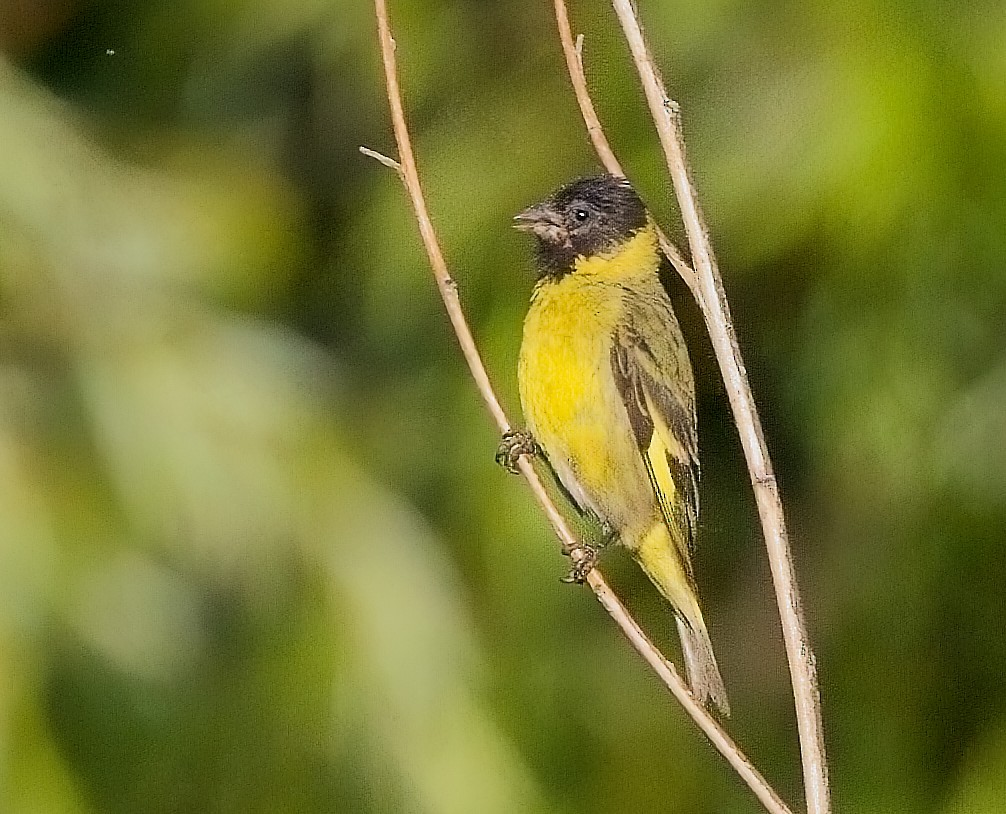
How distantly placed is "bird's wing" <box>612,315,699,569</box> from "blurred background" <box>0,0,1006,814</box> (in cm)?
23

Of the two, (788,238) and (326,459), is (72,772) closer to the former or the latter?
(326,459)

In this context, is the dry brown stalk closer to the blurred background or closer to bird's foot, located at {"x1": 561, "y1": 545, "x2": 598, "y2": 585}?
bird's foot, located at {"x1": 561, "y1": 545, "x2": 598, "y2": 585}

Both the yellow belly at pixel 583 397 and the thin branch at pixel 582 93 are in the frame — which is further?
the yellow belly at pixel 583 397

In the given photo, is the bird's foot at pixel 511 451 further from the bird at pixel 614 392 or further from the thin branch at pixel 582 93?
the thin branch at pixel 582 93

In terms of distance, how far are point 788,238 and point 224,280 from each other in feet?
1.95

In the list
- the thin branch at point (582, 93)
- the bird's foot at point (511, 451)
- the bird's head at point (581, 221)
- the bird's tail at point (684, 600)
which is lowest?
the bird's tail at point (684, 600)

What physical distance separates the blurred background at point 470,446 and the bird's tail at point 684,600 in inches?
10.6

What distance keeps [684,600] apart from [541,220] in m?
0.28

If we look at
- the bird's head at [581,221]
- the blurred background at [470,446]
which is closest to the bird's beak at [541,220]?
the bird's head at [581,221]

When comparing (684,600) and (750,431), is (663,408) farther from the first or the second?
(750,431)

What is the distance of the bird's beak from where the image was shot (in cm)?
109

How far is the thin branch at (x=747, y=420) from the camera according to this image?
2.29ft

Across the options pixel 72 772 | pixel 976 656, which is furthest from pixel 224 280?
pixel 976 656

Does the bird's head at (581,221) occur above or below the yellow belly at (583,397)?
above
